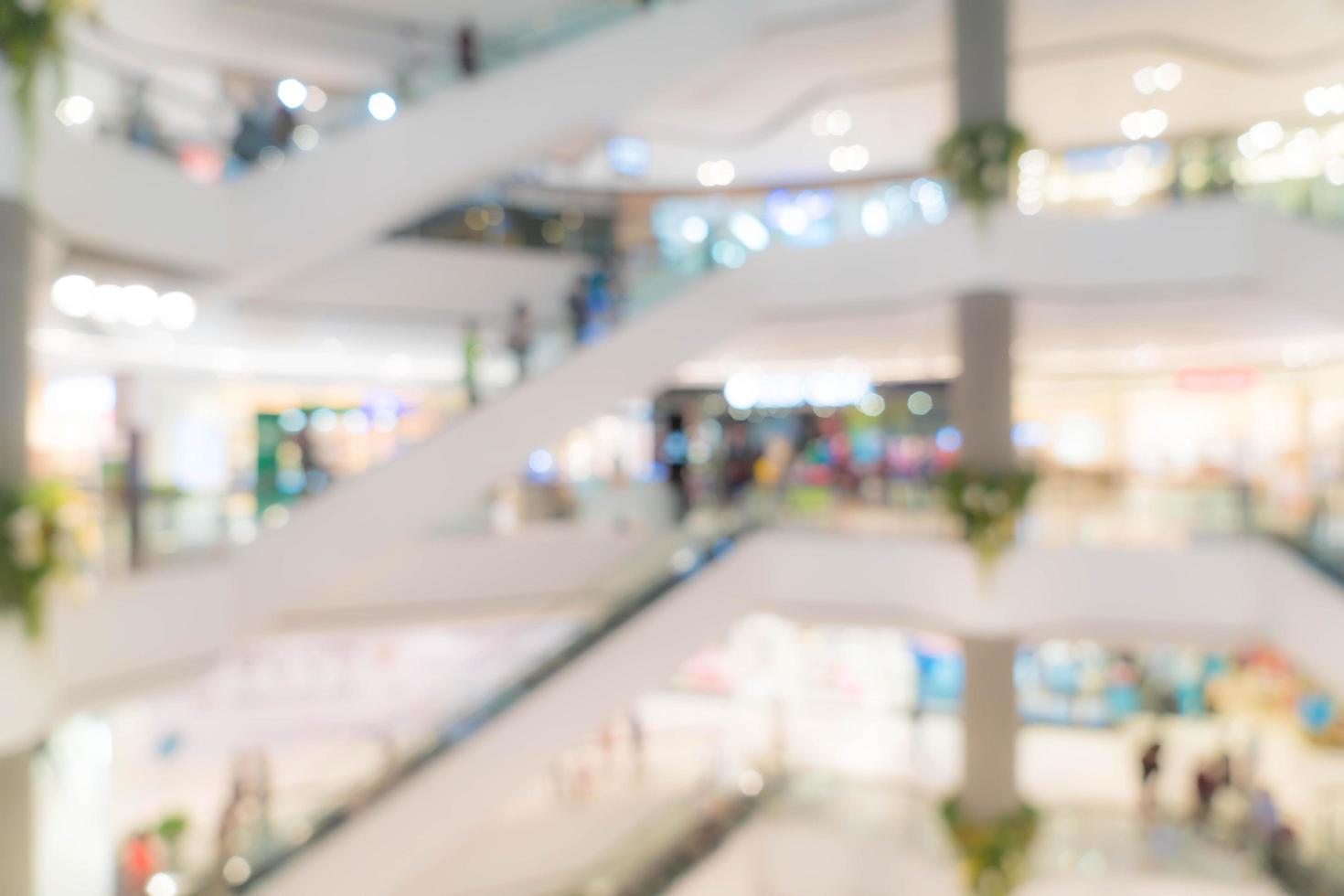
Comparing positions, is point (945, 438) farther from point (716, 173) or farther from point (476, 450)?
point (476, 450)

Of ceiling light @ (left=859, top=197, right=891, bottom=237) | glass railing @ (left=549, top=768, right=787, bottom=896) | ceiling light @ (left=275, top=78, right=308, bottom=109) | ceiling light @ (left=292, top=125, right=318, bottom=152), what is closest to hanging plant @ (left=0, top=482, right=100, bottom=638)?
ceiling light @ (left=292, top=125, right=318, bottom=152)

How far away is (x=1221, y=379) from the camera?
13.3m

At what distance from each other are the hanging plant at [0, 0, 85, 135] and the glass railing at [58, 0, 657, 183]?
2.18 feet

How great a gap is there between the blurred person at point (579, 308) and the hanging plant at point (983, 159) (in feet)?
11.1

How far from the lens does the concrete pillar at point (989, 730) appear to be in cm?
881

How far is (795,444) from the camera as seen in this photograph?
15336 mm

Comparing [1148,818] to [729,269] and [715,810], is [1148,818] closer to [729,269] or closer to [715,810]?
[715,810]

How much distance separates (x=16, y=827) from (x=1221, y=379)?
14.0 metres

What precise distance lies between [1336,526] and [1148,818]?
4.08 metres

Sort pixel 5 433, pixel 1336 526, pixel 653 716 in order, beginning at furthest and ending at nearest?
pixel 653 716 < pixel 1336 526 < pixel 5 433

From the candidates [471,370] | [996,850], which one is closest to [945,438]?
[996,850]

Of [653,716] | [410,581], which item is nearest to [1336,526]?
[410,581]

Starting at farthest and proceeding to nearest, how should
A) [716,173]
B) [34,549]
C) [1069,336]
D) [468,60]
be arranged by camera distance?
[716,173], [1069,336], [468,60], [34,549]

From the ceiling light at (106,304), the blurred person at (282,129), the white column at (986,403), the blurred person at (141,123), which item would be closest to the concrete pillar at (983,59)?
the white column at (986,403)
